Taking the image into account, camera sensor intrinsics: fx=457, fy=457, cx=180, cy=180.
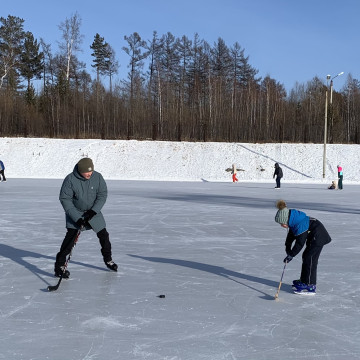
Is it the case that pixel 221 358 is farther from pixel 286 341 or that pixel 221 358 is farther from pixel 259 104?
pixel 259 104

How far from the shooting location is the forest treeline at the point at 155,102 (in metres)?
43.6

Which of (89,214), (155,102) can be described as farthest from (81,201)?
(155,102)

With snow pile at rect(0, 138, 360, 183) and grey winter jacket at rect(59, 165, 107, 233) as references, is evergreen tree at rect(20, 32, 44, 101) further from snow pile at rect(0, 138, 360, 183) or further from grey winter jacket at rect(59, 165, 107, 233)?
grey winter jacket at rect(59, 165, 107, 233)

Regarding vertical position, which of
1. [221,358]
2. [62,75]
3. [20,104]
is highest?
[62,75]

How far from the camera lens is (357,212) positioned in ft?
41.3

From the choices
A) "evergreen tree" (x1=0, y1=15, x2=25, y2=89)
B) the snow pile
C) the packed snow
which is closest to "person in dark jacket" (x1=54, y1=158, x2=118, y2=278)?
the packed snow

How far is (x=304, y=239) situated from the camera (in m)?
4.72

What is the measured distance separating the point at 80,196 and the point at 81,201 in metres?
0.06

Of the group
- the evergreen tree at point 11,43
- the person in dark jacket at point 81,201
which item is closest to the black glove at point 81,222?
the person in dark jacket at point 81,201

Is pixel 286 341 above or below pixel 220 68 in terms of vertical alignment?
below

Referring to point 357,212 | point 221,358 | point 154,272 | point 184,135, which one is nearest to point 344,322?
point 221,358

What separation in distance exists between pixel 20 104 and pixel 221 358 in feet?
154

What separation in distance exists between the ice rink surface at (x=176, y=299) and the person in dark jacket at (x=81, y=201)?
0.49m

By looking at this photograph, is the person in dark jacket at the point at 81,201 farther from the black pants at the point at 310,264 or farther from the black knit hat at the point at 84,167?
the black pants at the point at 310,264
